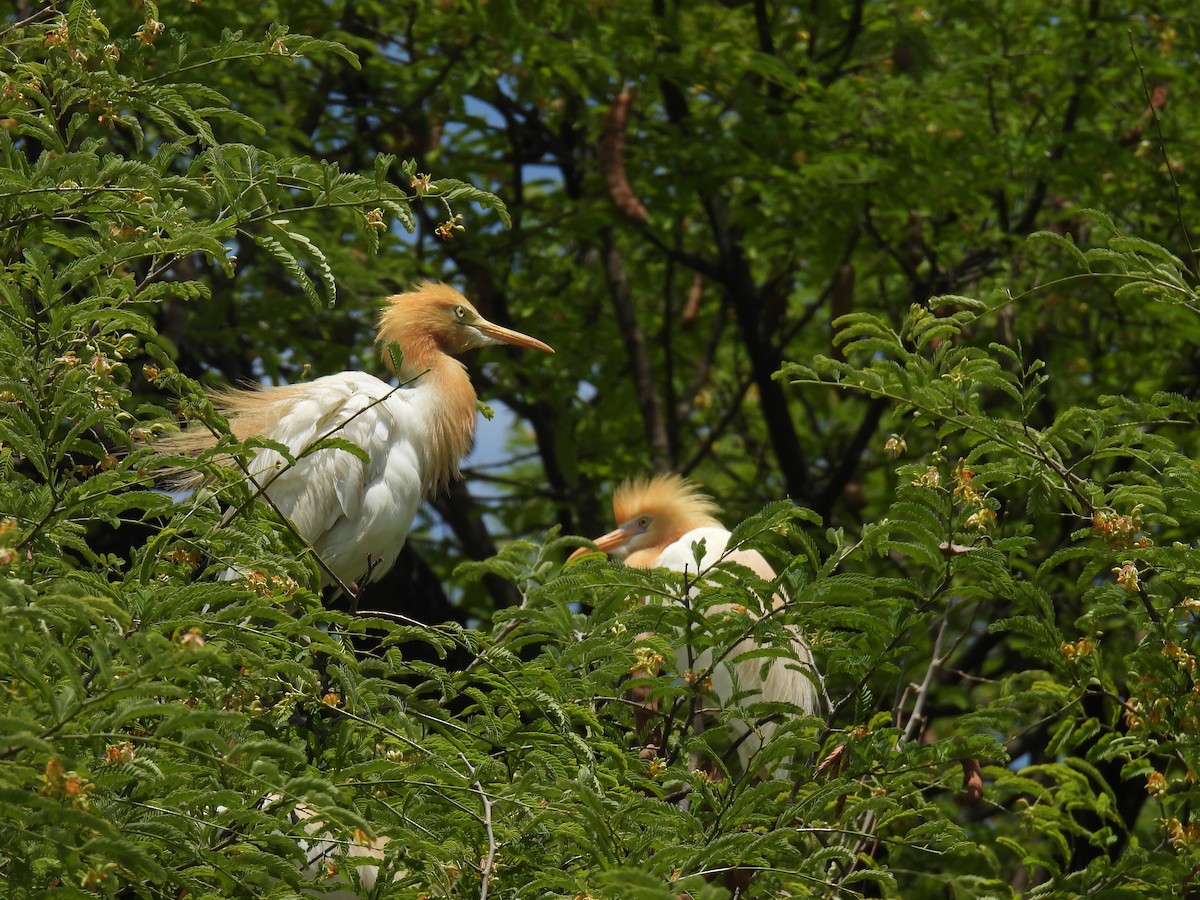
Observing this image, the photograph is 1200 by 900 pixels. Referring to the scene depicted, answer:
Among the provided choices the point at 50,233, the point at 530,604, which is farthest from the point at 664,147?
the point at 50,233

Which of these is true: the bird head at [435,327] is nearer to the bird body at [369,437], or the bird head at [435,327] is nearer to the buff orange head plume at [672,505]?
the bird body at [369,437]

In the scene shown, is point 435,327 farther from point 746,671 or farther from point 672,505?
point 746,671

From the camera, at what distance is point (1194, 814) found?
3488 millimetres

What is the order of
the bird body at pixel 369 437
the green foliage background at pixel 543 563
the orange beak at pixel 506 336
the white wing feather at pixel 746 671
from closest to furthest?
the green foliage background at pixel 543 563, the bird body at pixel 369 437, the white wing feather at pixel 746 671, the orange beak at pixel 506 336

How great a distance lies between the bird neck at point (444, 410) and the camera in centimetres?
569

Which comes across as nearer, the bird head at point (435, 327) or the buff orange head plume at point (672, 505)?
the bird head at point (435, 327)

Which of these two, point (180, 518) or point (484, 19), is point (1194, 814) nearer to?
point (180, 518)

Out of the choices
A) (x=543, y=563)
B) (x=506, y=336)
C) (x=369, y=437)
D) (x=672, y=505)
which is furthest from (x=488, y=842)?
(x=672, y=505)

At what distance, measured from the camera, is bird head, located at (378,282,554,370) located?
5.89 m

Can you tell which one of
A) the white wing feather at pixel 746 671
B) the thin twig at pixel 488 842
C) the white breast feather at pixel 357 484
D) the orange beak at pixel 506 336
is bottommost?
the white wing feather at pixel 746 671

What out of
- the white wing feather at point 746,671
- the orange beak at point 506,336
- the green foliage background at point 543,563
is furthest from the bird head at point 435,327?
the white wing feather at point 746,671

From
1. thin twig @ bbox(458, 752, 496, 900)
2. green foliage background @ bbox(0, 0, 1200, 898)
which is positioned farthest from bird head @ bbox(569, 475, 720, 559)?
thin twig @ bbox(458, 752, 496, 900)

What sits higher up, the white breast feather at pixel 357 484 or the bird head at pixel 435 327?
the bird head at pixel 435 327

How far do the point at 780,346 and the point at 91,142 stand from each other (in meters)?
6.38
